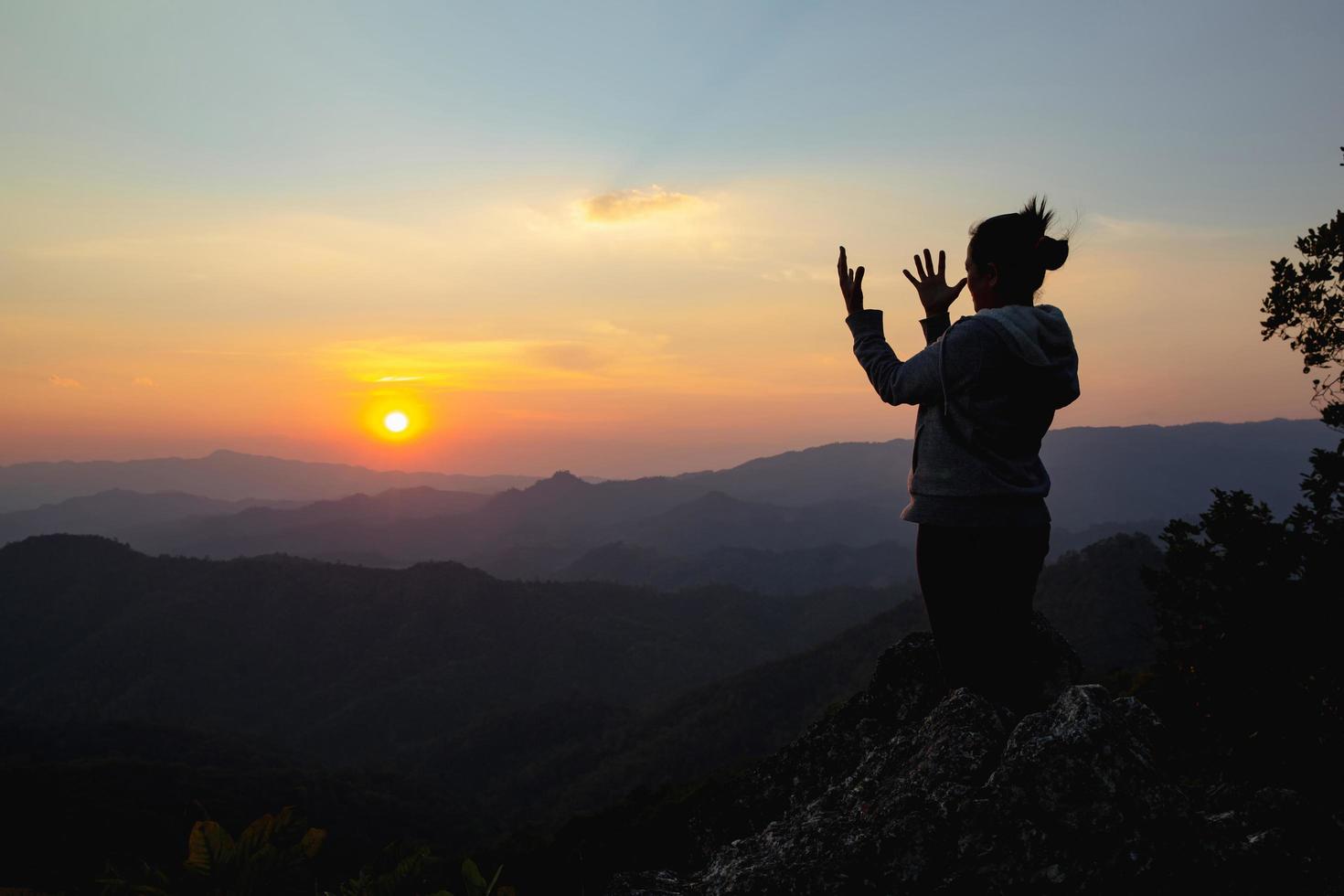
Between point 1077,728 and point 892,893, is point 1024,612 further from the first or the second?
point 892,893

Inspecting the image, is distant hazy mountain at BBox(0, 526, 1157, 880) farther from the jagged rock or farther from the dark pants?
the jagged rock

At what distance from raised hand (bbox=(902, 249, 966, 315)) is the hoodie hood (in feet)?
1.80

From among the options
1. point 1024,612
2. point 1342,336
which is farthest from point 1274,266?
point 1024,612

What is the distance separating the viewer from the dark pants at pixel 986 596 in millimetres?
4012

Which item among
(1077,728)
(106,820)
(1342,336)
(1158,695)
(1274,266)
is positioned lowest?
(106,820)

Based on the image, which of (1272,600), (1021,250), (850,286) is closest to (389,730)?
(1272,600)

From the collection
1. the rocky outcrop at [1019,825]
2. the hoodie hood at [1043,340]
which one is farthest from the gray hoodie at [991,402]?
the rocky outcrop at [1019,825]

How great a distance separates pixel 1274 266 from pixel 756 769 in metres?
14.1

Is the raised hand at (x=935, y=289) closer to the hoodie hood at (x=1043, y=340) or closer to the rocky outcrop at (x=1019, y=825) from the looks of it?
the hoodie hood at (x=1043, y=340)

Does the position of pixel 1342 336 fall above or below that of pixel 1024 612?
above

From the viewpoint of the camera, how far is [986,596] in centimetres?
404

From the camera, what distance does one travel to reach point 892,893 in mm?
3018

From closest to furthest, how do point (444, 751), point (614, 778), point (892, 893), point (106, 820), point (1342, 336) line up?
1. point (892, 893)
2. point (1342, 336)
3. point (106, 820)
4. point (614, 778)
5. point (444, 751)

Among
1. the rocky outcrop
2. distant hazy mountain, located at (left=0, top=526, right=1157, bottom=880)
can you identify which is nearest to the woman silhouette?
the rocky outcrop
